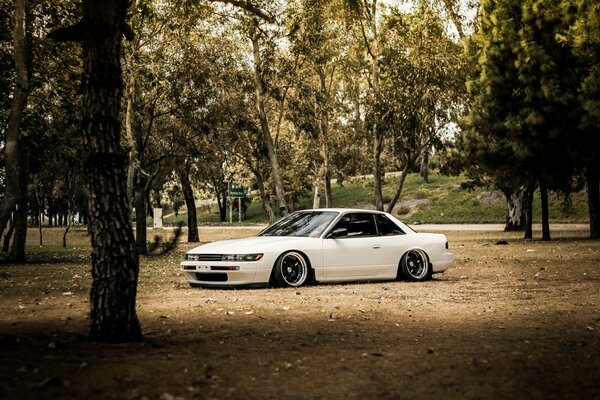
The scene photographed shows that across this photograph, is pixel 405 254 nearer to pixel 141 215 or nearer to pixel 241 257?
pixel 241 257

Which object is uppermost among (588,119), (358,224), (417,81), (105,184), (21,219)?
(417,81)

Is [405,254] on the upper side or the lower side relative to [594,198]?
lower

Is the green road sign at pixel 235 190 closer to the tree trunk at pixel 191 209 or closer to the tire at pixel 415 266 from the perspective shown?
the tree trunk at pixel 191 209

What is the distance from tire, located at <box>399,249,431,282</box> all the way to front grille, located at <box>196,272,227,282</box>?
3.79 meters

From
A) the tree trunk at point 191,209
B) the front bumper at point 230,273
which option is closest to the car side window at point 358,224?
the front bumper at point 230,273

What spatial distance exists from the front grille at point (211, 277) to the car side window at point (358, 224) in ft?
8.27

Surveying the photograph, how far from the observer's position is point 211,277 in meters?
13.5

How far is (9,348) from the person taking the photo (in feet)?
22.8

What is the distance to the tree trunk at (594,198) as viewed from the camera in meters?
32.0

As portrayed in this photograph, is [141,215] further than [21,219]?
Yes

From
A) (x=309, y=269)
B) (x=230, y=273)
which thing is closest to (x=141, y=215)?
(x=309, y=269)

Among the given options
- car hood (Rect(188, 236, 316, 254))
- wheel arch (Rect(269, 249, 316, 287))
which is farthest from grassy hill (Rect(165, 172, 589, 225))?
car hood (Rect(188, 236, 316, 254))

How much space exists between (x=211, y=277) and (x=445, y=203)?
47.0m

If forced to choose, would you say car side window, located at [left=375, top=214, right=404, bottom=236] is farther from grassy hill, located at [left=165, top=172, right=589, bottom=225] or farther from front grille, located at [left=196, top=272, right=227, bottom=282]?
grassy hill, located at [left=165, top=172, right=589, bottom=225]
